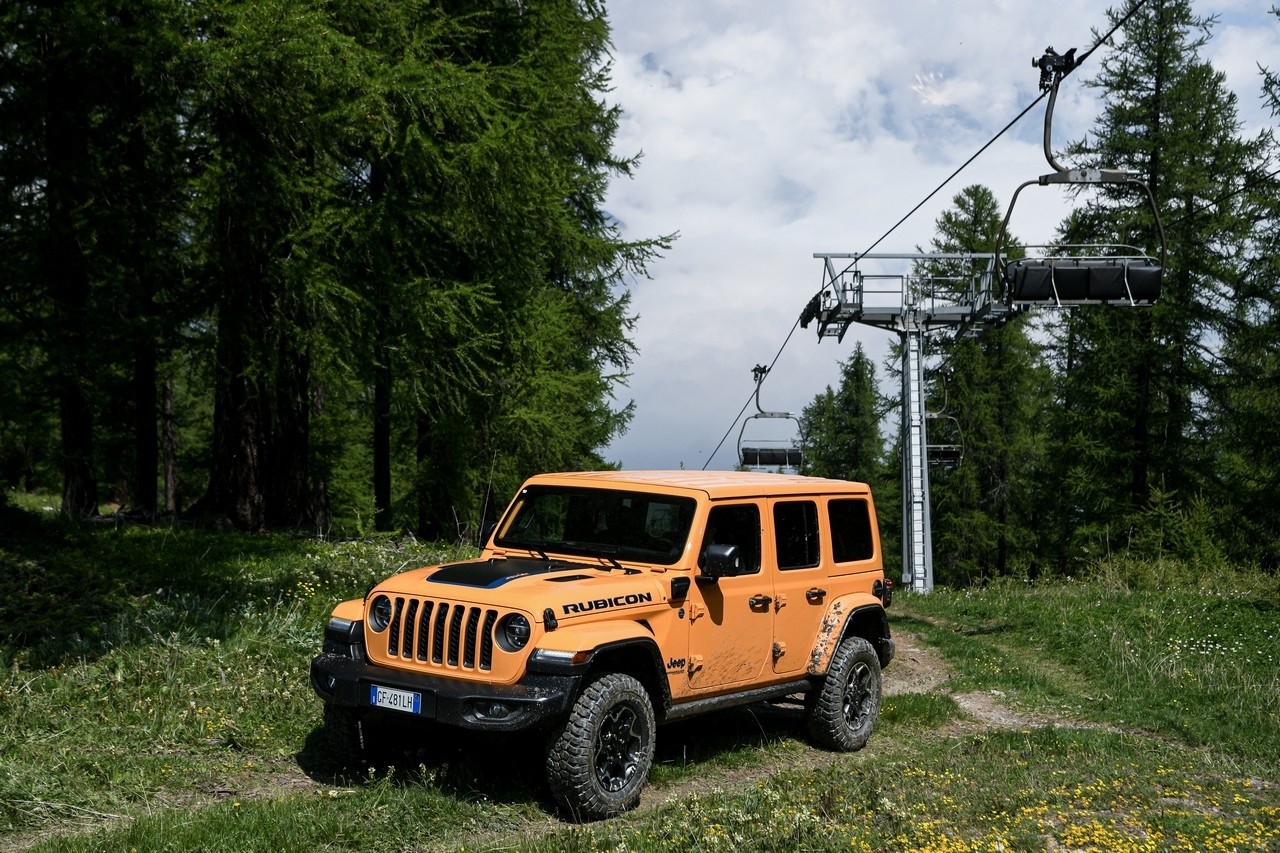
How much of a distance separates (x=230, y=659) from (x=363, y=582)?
11.2 feet

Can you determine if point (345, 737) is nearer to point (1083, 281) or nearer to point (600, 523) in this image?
point (600, 523)

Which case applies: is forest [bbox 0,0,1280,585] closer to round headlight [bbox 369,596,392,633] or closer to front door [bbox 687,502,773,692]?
round headlight [bbox 369,596,392,633]

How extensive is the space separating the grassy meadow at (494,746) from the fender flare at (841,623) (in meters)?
0.78

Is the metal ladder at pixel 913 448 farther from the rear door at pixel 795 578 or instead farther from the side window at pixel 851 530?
the rear door at pixel 795 578

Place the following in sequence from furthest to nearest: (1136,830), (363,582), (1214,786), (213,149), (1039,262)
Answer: (1039,262), (213,149), (363,582), (1214,786), (1136,830)

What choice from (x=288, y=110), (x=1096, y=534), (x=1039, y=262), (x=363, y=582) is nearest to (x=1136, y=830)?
(x=363, y=582)

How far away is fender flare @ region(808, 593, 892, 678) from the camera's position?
30.1 ft

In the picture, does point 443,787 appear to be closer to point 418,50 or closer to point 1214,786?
point 1214,786

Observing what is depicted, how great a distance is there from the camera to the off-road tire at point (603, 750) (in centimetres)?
679

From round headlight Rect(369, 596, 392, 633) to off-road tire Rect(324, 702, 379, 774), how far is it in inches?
22.7

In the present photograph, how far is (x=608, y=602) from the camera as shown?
23.8 feet

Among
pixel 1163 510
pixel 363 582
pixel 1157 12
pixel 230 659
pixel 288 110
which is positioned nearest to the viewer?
pixel 230 659

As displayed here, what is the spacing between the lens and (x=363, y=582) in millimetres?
12930

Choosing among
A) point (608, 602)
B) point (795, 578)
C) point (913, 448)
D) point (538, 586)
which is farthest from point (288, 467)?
point (913, 448)
